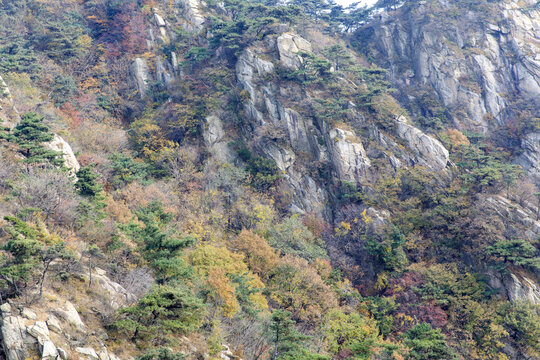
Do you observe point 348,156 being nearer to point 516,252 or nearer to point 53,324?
point 516,252

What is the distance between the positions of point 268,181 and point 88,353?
2480cm

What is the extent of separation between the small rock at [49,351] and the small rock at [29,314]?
1107 mm

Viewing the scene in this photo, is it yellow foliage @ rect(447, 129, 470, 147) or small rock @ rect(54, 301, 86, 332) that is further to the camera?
yellow foliage @ rect(447, 129, 470, 147)

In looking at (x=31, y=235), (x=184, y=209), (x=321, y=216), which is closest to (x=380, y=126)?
(x=321, y=216)

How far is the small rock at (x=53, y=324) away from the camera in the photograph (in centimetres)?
1161

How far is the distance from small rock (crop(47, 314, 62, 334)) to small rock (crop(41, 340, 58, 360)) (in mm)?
593

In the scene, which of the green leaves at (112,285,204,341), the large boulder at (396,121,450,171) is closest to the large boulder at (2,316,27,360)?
the green leaves at (112,285,204,341)

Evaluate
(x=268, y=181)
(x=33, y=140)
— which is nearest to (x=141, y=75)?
(x=268, y=181)

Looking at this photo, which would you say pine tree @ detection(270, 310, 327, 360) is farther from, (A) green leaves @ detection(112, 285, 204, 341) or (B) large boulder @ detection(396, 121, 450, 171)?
(B) large boulder @ detection(396, 121, 450, 171)

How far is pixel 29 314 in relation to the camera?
11.5 metres

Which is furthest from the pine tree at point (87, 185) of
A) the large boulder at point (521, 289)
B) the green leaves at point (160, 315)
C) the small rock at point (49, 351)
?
the large boulder at point (521, 289)

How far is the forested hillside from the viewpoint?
1484 cm

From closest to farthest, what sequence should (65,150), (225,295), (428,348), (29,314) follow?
(29,314), (428,348), (225,295), (65,150)

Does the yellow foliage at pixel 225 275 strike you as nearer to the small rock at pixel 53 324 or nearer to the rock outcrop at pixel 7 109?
the small rock at pixel 53 324
